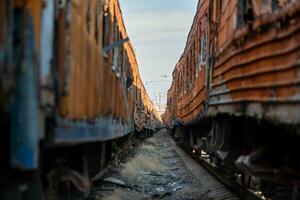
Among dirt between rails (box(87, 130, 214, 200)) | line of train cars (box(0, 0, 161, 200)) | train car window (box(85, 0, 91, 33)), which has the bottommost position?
dirt between rails (box(87, 130, 214, 200))

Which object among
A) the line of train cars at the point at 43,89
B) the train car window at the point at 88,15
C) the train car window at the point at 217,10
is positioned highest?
the train car window at the point at 217,10

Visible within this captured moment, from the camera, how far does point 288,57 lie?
14.1 feet

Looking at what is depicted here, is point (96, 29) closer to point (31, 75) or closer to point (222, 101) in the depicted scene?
point (222, 101)

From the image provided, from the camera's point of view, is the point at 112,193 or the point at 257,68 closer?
the point at 257,68

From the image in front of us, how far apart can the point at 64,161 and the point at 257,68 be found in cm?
187

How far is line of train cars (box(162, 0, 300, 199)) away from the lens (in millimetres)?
4289

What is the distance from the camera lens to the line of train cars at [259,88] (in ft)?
14.1

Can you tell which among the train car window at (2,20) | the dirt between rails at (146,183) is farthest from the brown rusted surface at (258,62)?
the dirt between rails at (146,183)

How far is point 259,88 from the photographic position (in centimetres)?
521

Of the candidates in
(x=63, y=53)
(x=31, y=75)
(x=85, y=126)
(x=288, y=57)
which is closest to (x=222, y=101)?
(x=85, y=126)

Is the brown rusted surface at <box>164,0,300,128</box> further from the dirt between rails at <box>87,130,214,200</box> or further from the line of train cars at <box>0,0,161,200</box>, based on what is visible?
the dirt between rails at <box>87,130,214,200</box>

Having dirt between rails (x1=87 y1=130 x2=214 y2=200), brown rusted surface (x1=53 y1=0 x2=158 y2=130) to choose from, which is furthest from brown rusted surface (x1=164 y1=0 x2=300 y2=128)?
dirt between rails (x1=87 y1=130 x2=214 y2=200)

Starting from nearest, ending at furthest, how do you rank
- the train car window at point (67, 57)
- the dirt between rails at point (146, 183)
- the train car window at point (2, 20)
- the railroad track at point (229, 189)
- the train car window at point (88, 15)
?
the train car window at point (2, 20)
the train car window at point (67, 57)
the train car window at point (88, 15)
the railroad track at point (229, 189)
the dirt between rails at point (146, 183)

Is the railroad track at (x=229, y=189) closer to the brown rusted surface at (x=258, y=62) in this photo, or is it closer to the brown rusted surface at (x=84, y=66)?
the brown rusted surface at (x=258, y=62)
